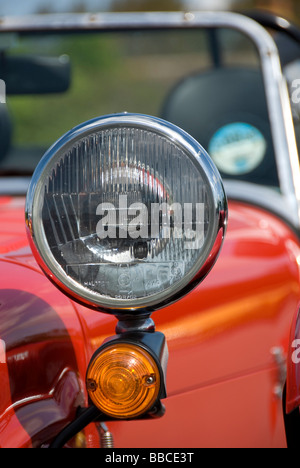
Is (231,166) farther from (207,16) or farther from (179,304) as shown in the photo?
(179,304)

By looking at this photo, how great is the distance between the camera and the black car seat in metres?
2.23

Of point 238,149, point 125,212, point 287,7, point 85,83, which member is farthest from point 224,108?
point 287,7

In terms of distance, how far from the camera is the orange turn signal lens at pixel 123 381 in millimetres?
1167

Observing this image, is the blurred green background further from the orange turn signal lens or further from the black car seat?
the orange turn signal lens

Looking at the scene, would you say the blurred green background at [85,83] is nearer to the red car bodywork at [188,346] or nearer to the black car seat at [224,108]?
the black car seat at [224,108]

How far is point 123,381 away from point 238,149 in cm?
126

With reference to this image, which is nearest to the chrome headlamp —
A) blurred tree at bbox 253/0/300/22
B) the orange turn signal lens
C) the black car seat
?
the orange turn signal lens

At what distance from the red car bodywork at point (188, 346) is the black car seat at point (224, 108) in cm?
36

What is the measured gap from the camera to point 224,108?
2338 mm

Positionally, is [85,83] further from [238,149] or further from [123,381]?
[123,381]

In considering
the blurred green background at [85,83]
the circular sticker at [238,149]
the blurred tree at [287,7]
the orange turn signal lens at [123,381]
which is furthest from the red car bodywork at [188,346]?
the blurred tree at [287,7]

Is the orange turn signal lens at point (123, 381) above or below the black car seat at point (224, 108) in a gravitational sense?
below

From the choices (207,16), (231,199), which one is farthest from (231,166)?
(207,16)
